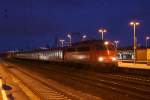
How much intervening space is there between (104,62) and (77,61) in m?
8.59

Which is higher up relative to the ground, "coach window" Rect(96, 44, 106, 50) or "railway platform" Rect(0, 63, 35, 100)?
"coach window" Rect(96, 44, 106, 50)

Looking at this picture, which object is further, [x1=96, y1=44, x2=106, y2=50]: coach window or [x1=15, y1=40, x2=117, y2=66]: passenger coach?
[x1=96, y1=44, x2=106, y2=50]: coach window

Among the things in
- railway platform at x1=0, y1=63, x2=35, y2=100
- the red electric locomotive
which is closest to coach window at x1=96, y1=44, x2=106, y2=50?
the red electric locomotive

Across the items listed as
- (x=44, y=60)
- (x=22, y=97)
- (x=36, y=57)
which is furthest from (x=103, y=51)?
(x=36, y=57)

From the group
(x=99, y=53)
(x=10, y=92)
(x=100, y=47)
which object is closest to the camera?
(x=10, y=92)

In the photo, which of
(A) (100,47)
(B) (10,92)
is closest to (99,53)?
(A) (100,47)

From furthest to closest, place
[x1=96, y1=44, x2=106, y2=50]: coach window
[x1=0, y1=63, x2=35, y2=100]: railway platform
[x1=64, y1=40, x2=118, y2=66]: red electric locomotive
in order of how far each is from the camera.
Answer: [x1=96, y1=44, x2=106, y2=50]: coach window, [x1=64, y1=40, x2=118, y2=66]: red electric locomotive, [x1=0, y1=63, x2=35, y2=100]: railway platform

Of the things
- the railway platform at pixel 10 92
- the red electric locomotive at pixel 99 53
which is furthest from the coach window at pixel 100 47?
the railway platform at pixel 10 92

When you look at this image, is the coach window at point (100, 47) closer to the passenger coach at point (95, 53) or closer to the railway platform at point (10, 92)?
the passenger coach at point (95, 53)

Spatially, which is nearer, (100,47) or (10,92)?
(10,92)

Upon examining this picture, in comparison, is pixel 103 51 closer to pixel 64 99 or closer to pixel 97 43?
pixel 97 43

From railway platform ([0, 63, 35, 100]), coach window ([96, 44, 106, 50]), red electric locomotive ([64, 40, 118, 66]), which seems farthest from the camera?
coach window ([96, 44, 106, 50])

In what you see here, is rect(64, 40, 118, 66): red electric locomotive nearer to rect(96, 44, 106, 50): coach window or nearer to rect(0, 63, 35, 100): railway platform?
rect(96, 44, 106, 50): coach window

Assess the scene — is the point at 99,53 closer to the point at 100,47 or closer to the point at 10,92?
the point at 100,47
